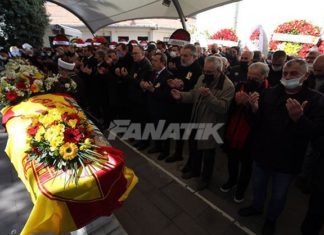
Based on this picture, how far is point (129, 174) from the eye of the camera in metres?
2.11

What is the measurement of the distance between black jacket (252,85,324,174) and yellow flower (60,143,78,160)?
1815mm

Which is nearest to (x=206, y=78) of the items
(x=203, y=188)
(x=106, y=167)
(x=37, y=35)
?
(x=203, y=188)

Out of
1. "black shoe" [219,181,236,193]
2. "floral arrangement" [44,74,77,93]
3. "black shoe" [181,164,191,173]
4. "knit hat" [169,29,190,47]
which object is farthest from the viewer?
"knit hat" [169,29,190,47]

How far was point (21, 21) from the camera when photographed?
38.1 feet

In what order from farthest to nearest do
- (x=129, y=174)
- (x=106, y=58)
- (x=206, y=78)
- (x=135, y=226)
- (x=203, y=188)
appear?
1. (x=106, y=58)
2. (x=203, y=188)
3. (x=206, y=78)
4. (x=135, y=226)
5. (x=129, y=174)

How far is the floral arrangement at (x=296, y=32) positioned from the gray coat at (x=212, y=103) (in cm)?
668

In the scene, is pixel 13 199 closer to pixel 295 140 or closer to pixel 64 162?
pixel 64 162

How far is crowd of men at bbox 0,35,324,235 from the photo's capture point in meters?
2.11

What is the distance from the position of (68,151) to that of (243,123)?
196cm

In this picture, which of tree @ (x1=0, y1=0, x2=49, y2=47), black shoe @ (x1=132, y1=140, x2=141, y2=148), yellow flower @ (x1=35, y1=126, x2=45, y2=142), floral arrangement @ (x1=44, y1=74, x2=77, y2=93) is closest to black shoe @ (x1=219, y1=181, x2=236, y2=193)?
black shoe @ (x1=132, y1=140, x2=141, y2=148)

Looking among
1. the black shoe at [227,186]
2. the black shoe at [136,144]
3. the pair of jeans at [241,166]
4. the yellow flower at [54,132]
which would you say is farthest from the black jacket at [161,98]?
the yellow flower at [54,132]

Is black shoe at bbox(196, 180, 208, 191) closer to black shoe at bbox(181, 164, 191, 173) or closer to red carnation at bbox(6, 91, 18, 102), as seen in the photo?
black shoe at bbox(181, 164, 191, 173)

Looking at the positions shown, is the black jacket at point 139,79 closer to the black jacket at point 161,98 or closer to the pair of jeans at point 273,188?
the black jacket at point 161,98

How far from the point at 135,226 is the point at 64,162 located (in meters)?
1.39
